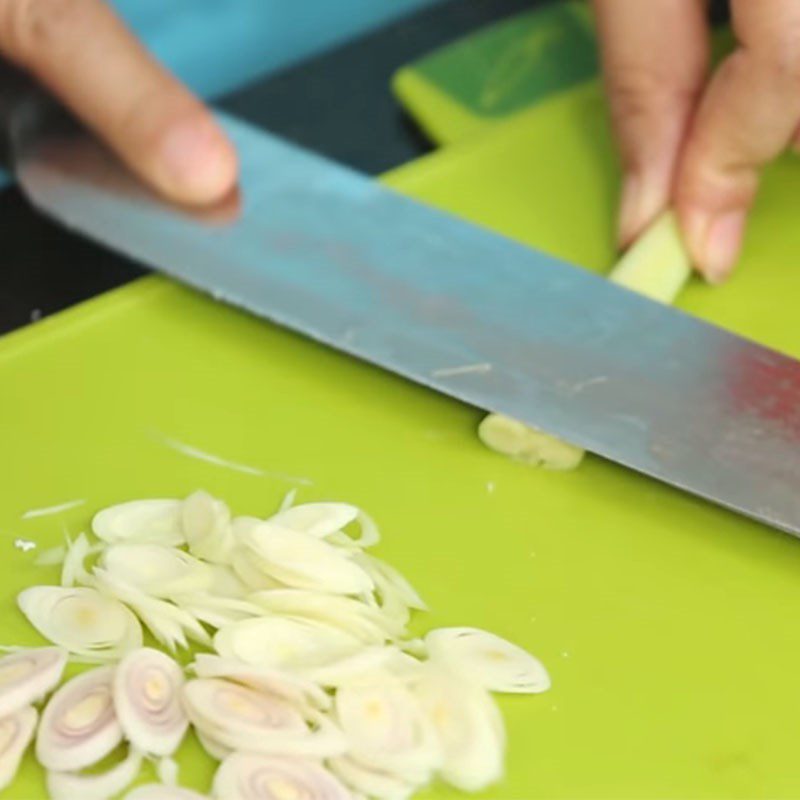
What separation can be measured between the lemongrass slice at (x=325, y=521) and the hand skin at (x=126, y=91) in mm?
287

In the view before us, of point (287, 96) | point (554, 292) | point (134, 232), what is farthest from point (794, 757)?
point (287, 96)

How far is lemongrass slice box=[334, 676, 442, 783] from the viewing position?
0.80m

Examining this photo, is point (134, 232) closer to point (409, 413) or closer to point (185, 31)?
point (409, 413)

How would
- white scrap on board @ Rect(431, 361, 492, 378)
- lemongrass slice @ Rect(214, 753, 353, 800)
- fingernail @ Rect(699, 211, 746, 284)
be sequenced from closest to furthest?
lemongrass slice @ Rect(214, 753, 353, 800)
white scrap on board @ Rect(431, 361, 492, 378)
fingernail @ Rect(699, 211, 746, 284)

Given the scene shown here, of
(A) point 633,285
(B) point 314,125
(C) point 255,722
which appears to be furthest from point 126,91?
(C) point 255,722

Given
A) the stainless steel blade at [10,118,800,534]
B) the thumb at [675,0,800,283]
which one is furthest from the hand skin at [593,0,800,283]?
the stainless steel blade at [10,118,800,534]

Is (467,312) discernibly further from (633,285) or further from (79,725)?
(79,725)

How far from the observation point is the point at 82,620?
0.87m

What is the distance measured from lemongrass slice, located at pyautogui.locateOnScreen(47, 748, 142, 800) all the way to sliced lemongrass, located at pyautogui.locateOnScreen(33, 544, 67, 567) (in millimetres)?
155

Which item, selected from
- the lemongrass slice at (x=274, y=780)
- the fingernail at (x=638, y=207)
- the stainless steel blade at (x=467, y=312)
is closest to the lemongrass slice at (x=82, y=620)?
the lemongrass slice at (x=274, y=780)

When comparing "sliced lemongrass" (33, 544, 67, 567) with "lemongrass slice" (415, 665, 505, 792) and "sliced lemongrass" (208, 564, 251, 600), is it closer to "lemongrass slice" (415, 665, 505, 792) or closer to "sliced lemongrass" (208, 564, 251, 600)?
"sliced lemongrass" (208, 564, 251, 600)

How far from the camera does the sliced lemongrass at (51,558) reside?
3.01 ft

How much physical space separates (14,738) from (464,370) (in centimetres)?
38

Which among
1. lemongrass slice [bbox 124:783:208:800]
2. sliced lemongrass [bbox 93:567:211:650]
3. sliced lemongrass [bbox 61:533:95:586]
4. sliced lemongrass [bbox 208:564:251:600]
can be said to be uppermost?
sliced lemongrass [bbox 208:564:251:600]
